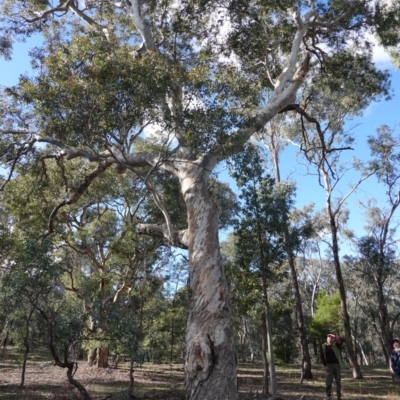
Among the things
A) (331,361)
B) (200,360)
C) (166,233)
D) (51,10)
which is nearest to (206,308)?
(200,360)

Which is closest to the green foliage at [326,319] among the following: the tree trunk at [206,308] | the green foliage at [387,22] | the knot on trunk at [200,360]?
the green foliage at [387,22]

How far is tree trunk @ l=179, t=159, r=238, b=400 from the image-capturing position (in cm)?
611

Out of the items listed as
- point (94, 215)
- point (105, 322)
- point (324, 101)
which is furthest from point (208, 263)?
point (324, 101)

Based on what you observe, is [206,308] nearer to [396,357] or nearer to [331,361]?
[331,361]

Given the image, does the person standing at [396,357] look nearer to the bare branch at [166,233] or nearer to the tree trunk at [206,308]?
the tree trunk at [206,308]

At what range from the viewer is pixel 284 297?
39.5 ft

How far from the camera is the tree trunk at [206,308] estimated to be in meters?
6.11

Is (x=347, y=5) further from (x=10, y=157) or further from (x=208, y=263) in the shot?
(x=10, y=157)

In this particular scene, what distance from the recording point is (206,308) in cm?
677

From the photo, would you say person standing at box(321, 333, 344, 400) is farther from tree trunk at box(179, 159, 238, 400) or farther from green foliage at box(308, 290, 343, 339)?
green foliage at box(308, 290, 343, 339)

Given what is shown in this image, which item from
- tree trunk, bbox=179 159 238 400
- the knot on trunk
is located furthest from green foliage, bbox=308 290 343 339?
the knot on trunk

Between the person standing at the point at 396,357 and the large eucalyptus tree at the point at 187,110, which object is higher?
the large eucalyptus tree at the point at 187,110

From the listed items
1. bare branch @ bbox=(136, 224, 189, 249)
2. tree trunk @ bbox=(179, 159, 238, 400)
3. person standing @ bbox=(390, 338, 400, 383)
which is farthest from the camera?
bare branch @ bbox=(136, 224, 189, 249)

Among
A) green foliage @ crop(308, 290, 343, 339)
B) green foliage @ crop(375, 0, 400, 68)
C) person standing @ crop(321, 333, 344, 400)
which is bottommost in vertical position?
person standing @ crop(321, 333, 344, 400)
